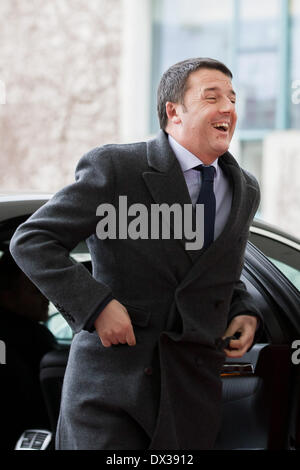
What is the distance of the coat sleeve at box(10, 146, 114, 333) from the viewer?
1.89 metres

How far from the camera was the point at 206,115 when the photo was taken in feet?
6.63

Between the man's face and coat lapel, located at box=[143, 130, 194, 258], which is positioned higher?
the man's face

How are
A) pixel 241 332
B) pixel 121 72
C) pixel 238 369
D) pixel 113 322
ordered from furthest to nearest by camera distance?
pixel 121 72
pixel 238 369
pixel 241 332
pixel 113 322

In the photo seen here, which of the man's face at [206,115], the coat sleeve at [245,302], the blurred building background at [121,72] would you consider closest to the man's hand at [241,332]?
the coat sleeve at [245,302]

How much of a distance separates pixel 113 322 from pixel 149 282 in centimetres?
16

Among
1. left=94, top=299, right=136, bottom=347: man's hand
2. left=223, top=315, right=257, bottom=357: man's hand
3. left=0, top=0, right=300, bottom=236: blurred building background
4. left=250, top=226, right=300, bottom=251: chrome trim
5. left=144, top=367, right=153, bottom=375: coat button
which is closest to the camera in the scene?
left=94, top=299, right=136, bottom=347: man's hand

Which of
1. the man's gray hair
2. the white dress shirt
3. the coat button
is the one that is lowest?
the coat button

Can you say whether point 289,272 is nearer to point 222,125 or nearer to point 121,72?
point 222,125

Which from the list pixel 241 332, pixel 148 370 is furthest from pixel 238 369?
pixel 148 370

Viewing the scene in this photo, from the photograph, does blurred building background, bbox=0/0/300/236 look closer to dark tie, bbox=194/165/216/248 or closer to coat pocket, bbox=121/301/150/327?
dark tie, bbox=194/165/216/248

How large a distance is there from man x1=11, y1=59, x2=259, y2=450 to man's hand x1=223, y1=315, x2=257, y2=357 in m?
0.04

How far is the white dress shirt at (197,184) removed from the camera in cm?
207

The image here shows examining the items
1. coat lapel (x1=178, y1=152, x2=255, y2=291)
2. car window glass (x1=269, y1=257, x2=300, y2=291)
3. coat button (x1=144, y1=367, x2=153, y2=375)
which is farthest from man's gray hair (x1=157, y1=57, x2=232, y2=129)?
car window glass (x1=269, y1=257, x2=300, y2=291)

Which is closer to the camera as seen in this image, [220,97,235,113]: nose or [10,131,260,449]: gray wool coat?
[10,131,260,449]: gray wool coat
